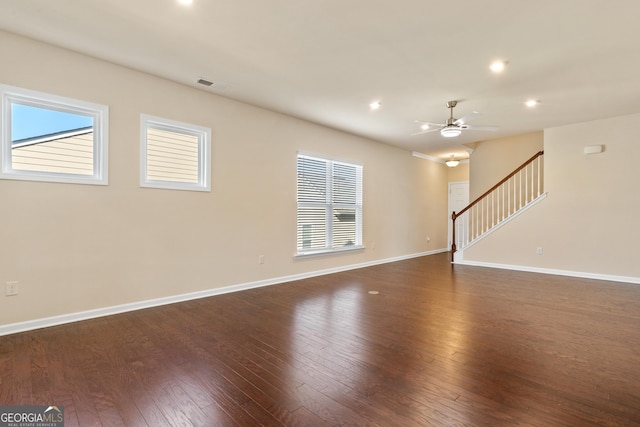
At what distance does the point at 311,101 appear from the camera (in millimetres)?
4480

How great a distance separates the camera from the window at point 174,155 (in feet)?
12.2

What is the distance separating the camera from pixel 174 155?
13.1 feet

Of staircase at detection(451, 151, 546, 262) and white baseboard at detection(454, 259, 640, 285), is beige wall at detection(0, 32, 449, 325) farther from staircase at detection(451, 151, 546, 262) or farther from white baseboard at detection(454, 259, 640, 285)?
staircase at detection(451, 151, 546, 262)

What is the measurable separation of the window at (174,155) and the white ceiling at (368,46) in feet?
2.08

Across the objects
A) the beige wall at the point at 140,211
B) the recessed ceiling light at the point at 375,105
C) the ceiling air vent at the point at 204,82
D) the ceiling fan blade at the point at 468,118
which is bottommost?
the beige wall at the point at 140,211

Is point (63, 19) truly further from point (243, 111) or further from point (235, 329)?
point (235, 329)

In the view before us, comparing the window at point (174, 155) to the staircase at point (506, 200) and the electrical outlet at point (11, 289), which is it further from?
the staircase at point (506, 200)

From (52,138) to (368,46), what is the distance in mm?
3499

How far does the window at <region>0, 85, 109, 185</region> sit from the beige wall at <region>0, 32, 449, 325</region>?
0.30 ft

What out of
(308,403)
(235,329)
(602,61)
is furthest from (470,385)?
(602,61)

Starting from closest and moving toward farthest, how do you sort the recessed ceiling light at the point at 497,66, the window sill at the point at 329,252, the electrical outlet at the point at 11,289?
the electrical outlet at the point at 11,289 → the recessed ceiling light at the point at 497,66 → the window sill at the point at 329,252

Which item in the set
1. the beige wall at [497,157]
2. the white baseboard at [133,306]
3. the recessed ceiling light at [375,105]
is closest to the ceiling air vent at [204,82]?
the recessed ceiling light at [375,105]

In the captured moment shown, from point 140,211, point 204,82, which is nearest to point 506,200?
point 204,82

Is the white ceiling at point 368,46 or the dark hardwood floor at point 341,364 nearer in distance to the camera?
the dark hardwood floor at point 341,364
